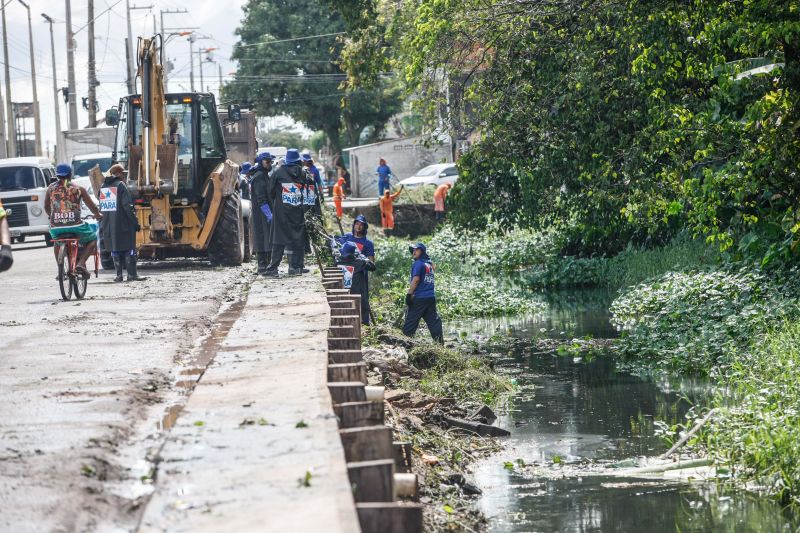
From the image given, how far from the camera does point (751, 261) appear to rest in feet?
51.5

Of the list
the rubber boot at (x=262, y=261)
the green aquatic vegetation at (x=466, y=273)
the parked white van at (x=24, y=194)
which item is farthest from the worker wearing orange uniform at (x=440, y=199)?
the rubber boot at (x=262, y=261)

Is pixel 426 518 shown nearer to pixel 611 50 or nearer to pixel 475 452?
pixel 475 452

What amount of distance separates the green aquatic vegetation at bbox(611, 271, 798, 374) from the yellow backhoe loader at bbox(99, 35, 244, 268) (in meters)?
7.35

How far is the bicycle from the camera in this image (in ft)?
49.6

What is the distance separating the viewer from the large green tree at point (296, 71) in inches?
2495

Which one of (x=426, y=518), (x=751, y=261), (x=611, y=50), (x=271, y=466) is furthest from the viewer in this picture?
(x=611, y=50)

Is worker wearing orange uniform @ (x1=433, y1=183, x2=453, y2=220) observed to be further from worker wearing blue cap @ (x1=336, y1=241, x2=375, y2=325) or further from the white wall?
the white wall

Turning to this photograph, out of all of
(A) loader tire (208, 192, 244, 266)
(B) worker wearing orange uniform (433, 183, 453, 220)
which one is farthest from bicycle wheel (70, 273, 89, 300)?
(B) worker wearing orange uniform (433, 183, 453, 220)

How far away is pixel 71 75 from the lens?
45031 millimetres

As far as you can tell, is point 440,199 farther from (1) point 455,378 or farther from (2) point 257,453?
(2) point 257,453

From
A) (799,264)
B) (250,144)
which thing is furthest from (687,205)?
(250,144)

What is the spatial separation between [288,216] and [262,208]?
74cm

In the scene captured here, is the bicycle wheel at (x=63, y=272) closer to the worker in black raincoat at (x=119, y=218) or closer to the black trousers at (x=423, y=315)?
the worker in black raincoat at (x=119, y=218)

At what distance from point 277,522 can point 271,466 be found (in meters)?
0.90
